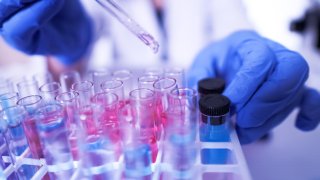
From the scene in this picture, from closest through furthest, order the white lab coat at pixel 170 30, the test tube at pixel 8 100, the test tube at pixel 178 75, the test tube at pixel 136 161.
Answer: the test tube at pixel 136 161 → the test tube at pixel 8 100 → the test tube at pixel 178 75 → the white lab coat at pixel 170 30

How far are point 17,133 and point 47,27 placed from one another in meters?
0.40

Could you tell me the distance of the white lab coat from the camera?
1410mm

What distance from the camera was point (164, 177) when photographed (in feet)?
1.72

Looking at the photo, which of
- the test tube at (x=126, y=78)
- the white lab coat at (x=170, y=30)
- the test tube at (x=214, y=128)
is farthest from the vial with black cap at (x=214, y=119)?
the white lab coat at (x=170, y=30)

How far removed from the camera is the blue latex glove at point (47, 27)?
708 mm

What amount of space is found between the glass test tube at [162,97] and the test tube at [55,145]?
195 millimetres

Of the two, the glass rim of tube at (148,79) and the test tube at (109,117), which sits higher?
the glass rim of tube at (148,79)

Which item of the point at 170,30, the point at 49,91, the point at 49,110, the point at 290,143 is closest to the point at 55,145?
the point at 49,110

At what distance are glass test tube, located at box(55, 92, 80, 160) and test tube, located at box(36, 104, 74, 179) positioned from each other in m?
0.04

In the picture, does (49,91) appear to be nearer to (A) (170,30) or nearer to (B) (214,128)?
(B) (214,128)

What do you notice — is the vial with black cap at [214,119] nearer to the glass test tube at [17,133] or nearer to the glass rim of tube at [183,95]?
the glass rim of tube at [183,95]

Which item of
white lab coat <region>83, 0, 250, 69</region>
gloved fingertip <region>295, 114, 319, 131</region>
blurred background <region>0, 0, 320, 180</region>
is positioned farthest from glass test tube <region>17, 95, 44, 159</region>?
white lab coat <region>83, 0, 250, 69</region>

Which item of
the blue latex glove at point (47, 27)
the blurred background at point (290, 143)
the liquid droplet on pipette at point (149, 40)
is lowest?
the blurred background at point (290, 143)

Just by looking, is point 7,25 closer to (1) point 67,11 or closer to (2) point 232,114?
(1) point 67,11
